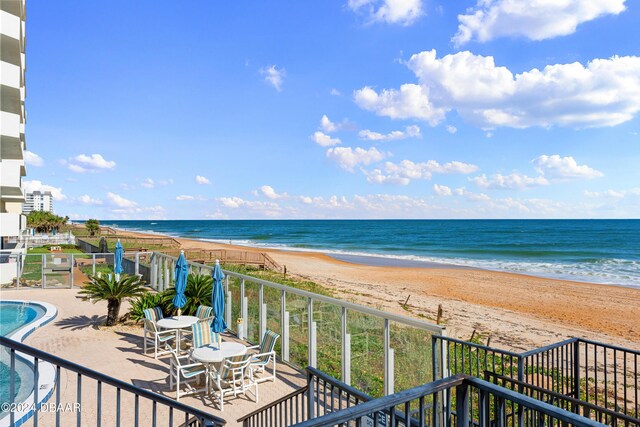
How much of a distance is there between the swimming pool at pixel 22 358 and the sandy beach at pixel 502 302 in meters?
11.6

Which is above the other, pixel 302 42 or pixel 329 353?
pixel 302 42

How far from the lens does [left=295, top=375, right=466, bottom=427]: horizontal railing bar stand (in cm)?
191

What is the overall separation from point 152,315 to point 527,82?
18053 mm

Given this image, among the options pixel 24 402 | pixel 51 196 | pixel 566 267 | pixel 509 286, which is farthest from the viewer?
pixel 51 196

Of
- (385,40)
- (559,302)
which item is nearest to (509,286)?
(559,302)

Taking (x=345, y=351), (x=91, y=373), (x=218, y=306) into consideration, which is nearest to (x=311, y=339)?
(x=345, y=351)

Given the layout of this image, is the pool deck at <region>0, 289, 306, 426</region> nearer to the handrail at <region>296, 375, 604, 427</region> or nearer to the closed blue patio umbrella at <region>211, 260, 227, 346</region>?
the closed blue patio umbrella at <region>211, 260, 227, 346</region>

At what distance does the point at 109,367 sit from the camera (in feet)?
26.5

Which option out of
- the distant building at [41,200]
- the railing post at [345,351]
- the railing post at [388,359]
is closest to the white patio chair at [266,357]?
the railing post at [345,351]

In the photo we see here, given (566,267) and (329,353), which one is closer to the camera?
(329,353)

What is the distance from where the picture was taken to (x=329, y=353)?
298 inches

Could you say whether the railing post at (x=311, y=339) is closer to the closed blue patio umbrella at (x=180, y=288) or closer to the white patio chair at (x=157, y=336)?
the white patio chair at (x=157, y=336)

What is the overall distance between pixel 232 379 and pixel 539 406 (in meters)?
6.16

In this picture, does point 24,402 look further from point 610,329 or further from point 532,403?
point 610,329
